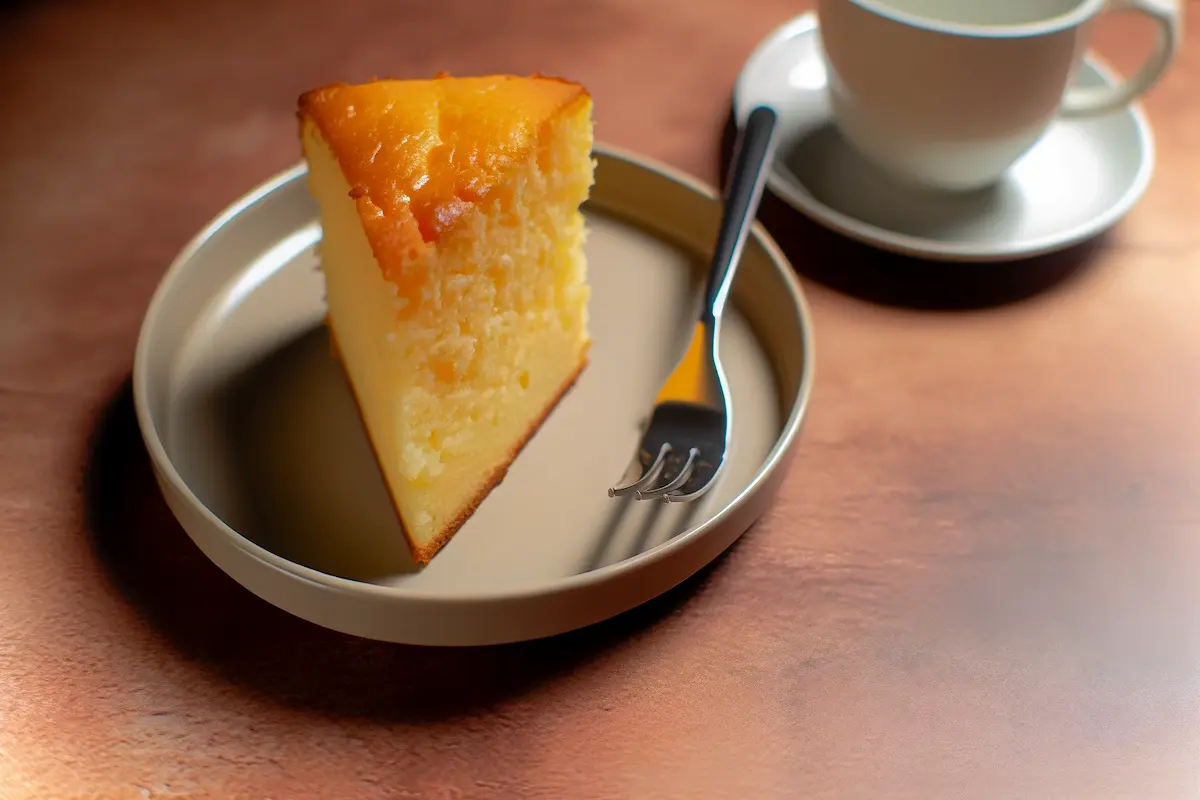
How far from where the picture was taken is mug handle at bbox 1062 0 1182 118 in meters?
0.95

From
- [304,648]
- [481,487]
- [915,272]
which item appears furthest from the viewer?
[915,272]

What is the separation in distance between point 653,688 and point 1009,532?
31 cm

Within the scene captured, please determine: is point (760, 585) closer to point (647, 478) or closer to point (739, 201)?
point (647, 478)

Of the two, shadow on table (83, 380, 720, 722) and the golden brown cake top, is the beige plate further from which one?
the golden brown cake top

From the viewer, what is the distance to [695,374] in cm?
82

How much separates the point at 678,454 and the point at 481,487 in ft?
0.51

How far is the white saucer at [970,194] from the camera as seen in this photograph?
0.95 m

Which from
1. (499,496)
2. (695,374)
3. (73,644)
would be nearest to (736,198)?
(695,374)

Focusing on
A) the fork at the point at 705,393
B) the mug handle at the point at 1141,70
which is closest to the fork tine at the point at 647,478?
the fork at the point at 705,393

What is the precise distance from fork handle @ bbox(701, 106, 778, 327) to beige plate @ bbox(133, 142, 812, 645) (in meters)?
0.02

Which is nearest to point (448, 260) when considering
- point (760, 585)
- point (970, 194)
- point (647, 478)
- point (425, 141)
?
point (425, 141)

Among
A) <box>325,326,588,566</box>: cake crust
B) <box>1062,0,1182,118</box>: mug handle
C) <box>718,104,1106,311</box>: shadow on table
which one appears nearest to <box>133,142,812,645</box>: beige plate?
<box>325,326,588,566</box>: cake crust

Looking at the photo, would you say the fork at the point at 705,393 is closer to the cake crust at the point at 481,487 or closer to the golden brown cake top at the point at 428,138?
the cake crust at the point at 481,487

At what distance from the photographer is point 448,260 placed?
0.69m
